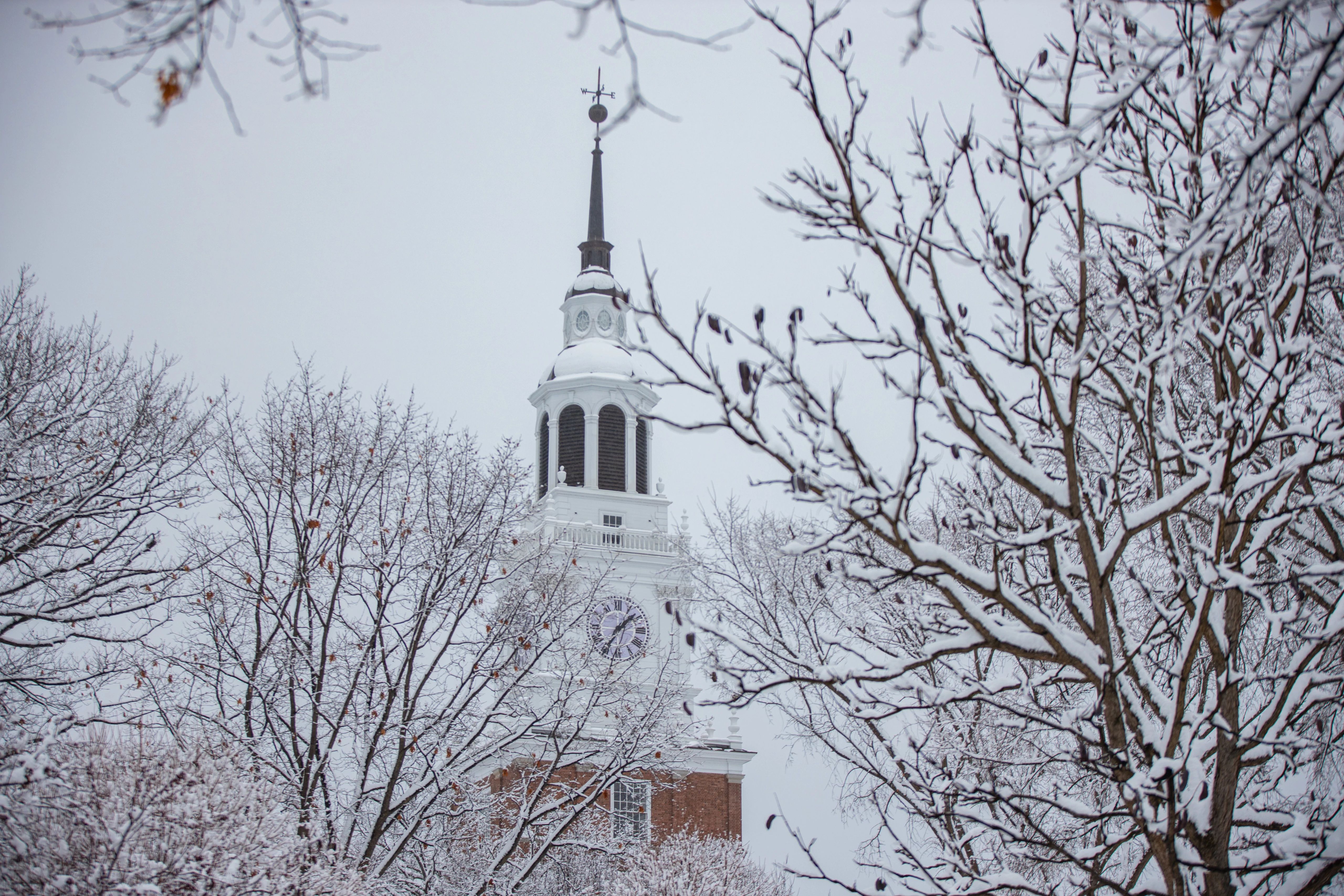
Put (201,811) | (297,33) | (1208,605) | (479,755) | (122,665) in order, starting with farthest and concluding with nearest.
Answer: (479,755)
(122,665)
(201,811)
(1208,605)
(297,33)

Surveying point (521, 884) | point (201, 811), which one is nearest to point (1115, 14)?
point (201, 811)

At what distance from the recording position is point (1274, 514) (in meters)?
6.27

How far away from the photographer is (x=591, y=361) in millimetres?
36750

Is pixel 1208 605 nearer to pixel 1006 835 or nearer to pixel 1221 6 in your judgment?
pixel 1006 835

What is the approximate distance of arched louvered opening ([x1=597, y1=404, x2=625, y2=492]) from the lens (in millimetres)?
36594

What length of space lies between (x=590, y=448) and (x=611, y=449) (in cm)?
88

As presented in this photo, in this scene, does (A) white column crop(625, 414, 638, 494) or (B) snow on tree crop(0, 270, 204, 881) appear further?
(A) white column crop(625, 414, 638, 494)

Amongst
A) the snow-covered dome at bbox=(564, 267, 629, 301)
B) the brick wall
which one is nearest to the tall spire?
the snow-covered dome at bbox=(564, 267, 629, 301)

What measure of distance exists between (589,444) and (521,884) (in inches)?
811

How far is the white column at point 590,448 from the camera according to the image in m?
36.2

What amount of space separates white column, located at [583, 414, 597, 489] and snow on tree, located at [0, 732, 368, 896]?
81.6ft

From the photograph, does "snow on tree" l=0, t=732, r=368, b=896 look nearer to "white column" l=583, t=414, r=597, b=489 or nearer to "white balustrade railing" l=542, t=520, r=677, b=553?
"white balustrade railing" l=542, t=520, r=677, b=553

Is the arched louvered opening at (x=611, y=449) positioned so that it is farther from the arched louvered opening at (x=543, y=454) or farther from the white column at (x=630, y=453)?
the arched louvered opening at (x=543, y=454)

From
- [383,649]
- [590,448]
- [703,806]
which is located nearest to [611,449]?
[590,448]
